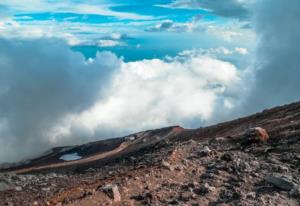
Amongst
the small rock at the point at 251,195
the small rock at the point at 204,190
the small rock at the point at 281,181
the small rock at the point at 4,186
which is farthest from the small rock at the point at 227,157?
the small rock at the point at 4,186

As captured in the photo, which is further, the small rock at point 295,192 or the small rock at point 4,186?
the small rock at point 4,186

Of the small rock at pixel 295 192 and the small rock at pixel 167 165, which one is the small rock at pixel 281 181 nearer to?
the small rock at pixel 295 192

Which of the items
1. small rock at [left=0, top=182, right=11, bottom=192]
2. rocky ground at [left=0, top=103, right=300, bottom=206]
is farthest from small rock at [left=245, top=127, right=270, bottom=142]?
small rock at [left=0, top=182, right=11, bottom=192]

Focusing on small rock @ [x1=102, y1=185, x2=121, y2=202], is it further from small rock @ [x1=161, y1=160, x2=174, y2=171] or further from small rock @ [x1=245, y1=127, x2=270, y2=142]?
small rock @ [x1=245, y1=127, x2=270, y2=142]

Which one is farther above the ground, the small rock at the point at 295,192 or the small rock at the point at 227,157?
the small rock at the point at 227,157

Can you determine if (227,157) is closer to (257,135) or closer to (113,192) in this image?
(257,135)

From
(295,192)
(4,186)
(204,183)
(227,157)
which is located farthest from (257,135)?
(4,186)

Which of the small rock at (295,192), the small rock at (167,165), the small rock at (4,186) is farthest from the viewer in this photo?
the small rock at (4,186)

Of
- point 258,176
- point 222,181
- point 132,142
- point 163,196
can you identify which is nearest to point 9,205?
point 163,196

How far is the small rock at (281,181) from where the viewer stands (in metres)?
17.8

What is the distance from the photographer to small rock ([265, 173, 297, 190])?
17.8m

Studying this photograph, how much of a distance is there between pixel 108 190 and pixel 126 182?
1.35 meters

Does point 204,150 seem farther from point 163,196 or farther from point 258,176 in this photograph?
point 163,196

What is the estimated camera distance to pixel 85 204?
658 inches
